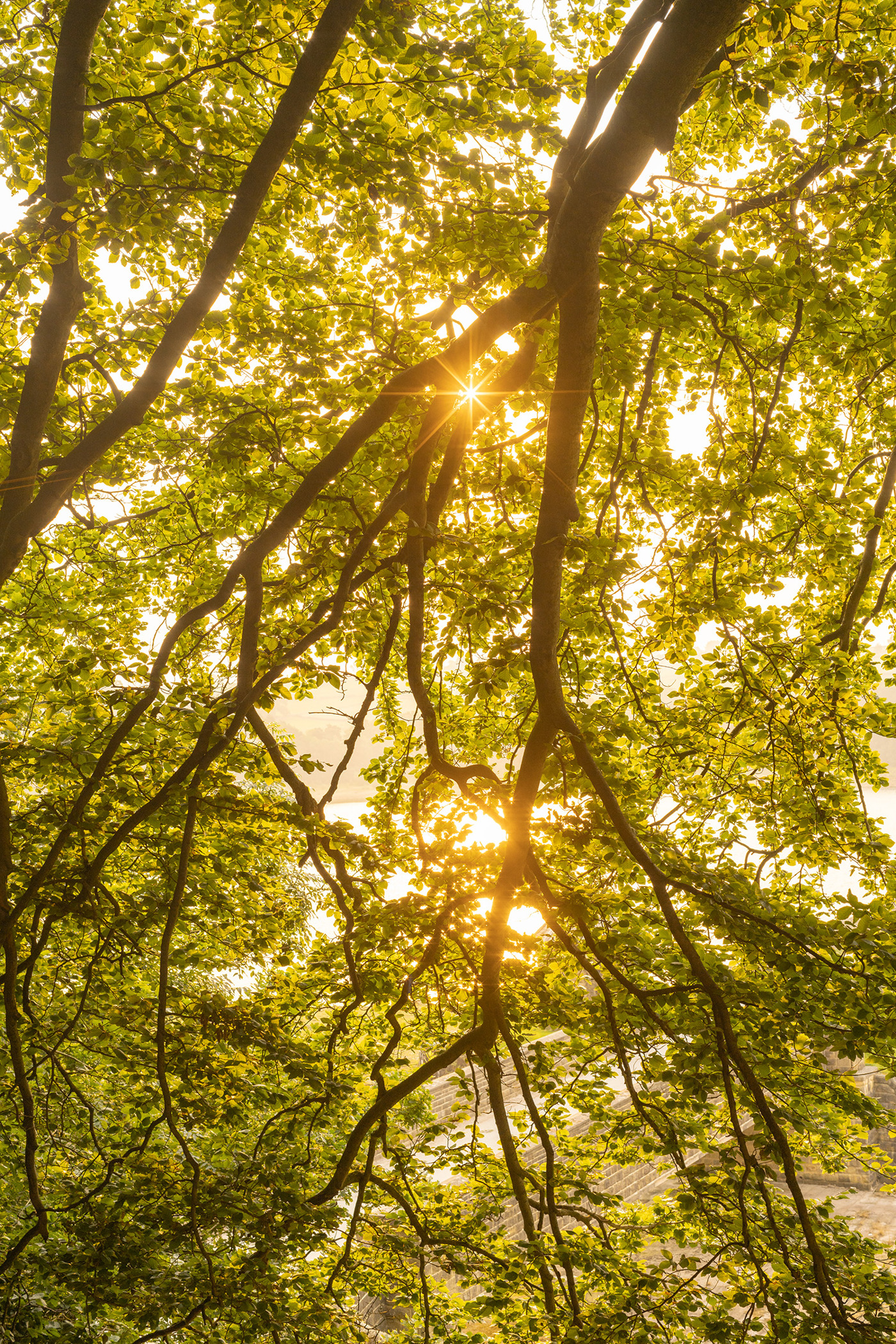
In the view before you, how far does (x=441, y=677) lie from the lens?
6.01 metres

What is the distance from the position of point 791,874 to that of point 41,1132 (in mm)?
6244

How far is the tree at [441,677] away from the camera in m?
3.66

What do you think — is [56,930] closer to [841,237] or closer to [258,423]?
[258,423]

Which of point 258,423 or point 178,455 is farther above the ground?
point 178,455

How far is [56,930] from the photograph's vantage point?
6.79 metres

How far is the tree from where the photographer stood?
3.66 meters

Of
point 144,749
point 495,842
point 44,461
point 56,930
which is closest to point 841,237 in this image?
point 495,842

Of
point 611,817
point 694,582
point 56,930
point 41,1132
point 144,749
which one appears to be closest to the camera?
point 611,817

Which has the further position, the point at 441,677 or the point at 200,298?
the point at 441,677

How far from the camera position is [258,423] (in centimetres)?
637

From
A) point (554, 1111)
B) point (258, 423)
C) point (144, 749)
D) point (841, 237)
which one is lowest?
point (554, 1111)

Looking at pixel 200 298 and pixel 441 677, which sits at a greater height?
pixel 200 298

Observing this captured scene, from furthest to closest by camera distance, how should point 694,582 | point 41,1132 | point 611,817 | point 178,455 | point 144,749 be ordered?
point 178,455 < point 41,1132 < point 694,582 < point 144,749 < point 611,817

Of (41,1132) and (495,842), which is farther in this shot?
(41,1132)
